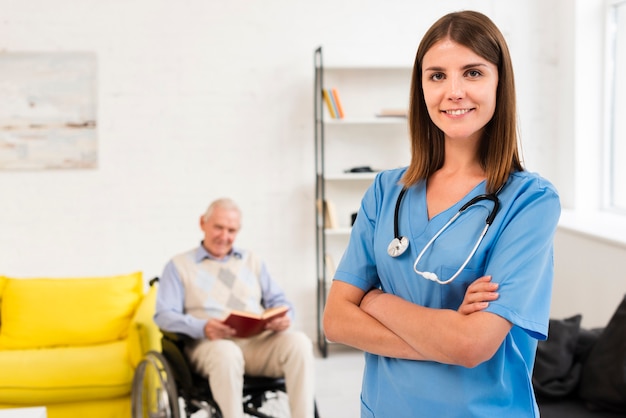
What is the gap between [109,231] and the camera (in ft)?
17.1

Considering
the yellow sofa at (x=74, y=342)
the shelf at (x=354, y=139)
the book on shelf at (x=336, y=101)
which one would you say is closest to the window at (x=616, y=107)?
the shelf at (x=354, y=139)

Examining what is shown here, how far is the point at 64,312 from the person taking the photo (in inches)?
156

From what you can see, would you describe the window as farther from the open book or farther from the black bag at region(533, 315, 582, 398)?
the open book

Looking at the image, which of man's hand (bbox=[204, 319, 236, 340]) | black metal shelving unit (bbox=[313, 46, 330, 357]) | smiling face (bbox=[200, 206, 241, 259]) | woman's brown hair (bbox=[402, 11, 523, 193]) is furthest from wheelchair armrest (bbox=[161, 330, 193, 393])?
woman's brown hair (bbox=[402, 11, 523, 193])

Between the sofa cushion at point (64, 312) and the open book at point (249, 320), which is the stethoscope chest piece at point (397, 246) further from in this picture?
the sofa cushion at point (64, 312)

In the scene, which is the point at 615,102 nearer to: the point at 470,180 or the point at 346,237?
the point at 346,237

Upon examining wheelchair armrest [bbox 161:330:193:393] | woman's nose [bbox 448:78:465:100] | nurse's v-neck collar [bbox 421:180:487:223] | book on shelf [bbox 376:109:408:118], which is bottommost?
wheelchair armrest [bbox 161:330:193:393]

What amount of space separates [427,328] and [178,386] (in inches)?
86.6

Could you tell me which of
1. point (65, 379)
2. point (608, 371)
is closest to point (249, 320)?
point (65, 379)

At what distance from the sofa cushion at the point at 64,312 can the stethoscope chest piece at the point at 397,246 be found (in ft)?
9.14

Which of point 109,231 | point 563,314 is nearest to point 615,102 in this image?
point 563,314

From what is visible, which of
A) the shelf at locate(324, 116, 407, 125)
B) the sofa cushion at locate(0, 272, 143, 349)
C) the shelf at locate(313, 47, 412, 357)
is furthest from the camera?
the shelf at locate(313, 47, 412, 357)

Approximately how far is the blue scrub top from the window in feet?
12.7

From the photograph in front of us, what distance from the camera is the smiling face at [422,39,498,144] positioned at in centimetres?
137
